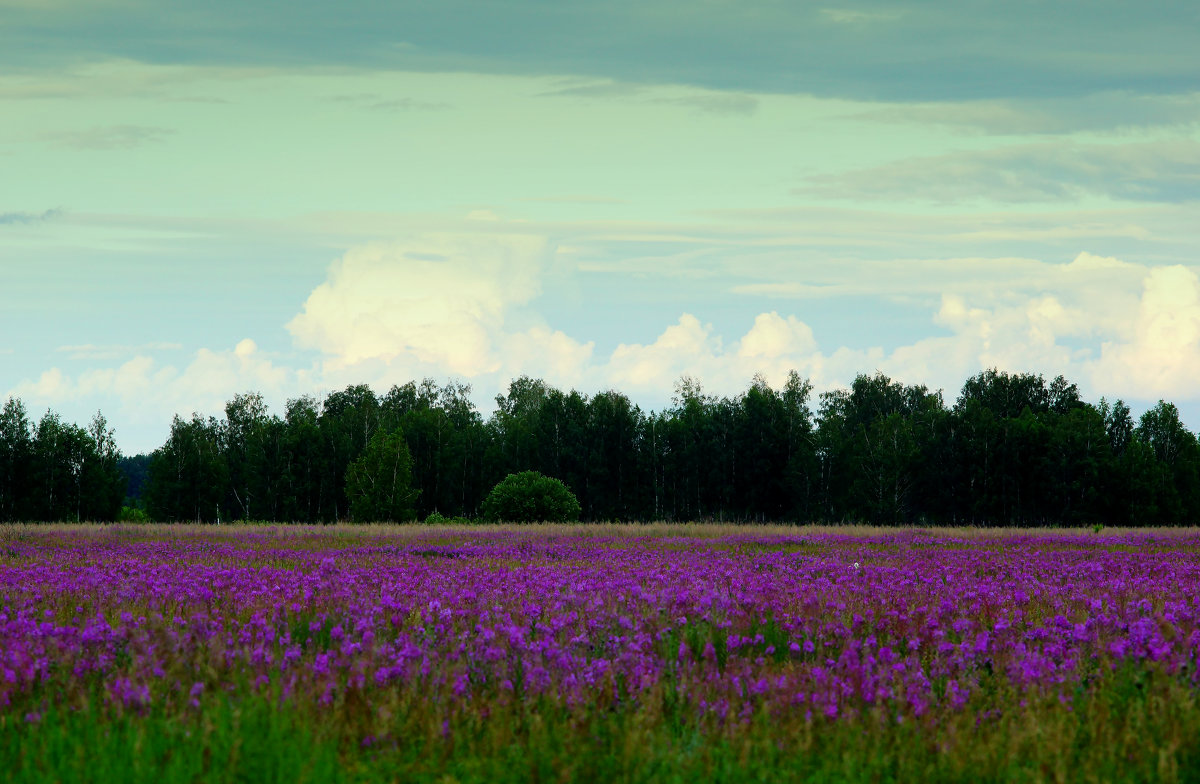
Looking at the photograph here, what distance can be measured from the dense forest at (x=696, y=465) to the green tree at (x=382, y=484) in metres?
1.70

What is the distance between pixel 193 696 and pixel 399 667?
1.22 metres

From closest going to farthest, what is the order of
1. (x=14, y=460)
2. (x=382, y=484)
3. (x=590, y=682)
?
(x=590, y=682) < (x=382, y=484) < (x=14, y=460)

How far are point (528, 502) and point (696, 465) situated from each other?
32.9m

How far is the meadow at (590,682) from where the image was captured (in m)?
5.12

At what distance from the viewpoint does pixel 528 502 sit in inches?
1731

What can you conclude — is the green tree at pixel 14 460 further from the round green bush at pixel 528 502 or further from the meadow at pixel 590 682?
the meadow at pixel 590 682

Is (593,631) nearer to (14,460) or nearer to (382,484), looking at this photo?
(382,484)

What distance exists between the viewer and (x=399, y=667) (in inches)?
251

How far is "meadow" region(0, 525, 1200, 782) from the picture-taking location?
5.12 meters

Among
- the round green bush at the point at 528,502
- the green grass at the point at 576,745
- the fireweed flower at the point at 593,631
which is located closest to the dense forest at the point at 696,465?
the round green bush at the point at 528,502

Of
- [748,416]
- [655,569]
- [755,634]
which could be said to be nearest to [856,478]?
[748,416]

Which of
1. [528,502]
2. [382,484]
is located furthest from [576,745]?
[382,484]

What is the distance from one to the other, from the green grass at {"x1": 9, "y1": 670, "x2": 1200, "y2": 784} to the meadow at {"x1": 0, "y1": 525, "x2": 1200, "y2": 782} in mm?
19

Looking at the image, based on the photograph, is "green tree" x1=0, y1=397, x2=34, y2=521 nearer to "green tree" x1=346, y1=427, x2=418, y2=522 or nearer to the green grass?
"green tree" x1=346, y1=427, x2=418, y2=522
